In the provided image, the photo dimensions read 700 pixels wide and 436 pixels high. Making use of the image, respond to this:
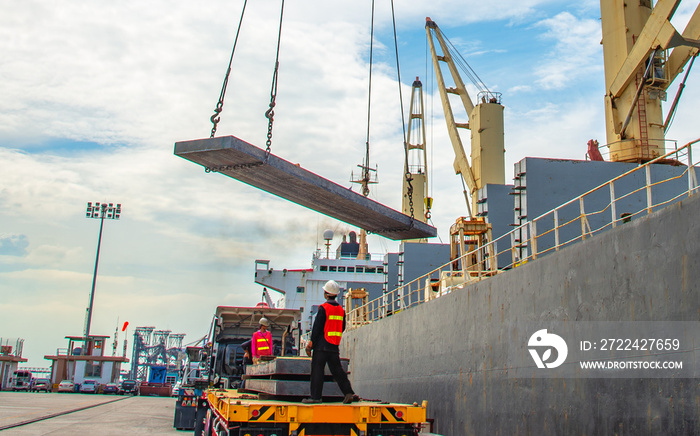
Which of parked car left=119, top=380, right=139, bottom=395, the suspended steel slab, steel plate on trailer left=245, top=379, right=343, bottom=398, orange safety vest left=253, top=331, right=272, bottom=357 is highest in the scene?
the suspended steel slab

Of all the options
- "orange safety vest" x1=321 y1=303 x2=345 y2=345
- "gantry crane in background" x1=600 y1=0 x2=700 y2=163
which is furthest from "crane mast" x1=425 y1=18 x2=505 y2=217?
"orange safety vest" x1=321 y1=303 x2=345 y2=345

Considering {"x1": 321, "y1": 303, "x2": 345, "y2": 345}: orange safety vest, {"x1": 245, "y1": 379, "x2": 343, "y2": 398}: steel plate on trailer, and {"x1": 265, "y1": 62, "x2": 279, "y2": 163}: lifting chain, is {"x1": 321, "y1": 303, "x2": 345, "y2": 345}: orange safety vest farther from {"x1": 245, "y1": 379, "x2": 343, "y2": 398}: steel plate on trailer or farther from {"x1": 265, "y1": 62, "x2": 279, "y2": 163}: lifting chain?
{"x1": 265, "y1": 62, "x2": 279, "y2": 163}: lifting chain

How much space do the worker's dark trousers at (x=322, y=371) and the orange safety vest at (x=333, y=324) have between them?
0.16m

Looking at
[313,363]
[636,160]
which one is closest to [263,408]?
[313,363]

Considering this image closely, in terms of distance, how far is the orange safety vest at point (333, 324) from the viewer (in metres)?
6.88

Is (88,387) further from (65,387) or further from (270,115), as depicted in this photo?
(270,115)

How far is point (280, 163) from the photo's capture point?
11.9 metres

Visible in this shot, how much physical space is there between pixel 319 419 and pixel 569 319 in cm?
418

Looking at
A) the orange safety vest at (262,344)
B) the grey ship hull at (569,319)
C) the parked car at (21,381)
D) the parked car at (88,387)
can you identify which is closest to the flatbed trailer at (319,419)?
the grey ship hull at (569,319)

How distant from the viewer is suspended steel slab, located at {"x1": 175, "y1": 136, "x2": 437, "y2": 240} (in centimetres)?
1109

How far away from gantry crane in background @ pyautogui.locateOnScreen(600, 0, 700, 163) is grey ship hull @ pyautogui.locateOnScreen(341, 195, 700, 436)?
28.2 ft

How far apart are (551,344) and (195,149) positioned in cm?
685

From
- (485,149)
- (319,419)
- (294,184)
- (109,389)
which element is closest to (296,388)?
(319,419)

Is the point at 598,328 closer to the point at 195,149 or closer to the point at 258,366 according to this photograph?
the point at 258,366
